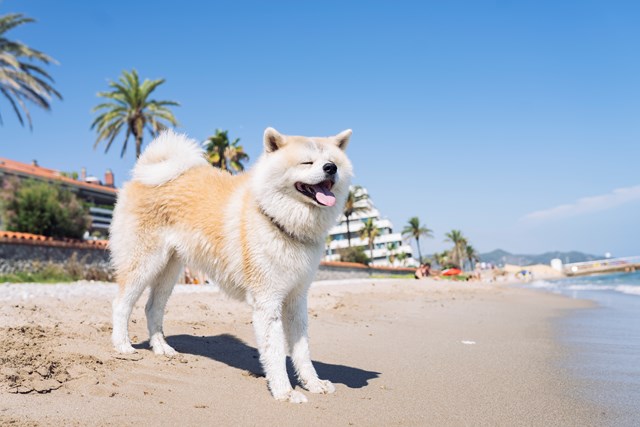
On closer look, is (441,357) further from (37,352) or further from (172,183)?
(37,352)

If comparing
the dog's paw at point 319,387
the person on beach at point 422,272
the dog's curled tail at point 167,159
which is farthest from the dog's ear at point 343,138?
the person on beach at point 422,272

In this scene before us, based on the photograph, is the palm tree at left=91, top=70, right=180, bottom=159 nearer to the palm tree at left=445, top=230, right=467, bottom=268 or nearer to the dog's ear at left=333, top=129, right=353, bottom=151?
the dog's ear at left=333, top=129, right=353, bottom=151

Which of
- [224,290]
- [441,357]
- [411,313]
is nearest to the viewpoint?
[224,290]

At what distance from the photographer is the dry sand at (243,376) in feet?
11.3

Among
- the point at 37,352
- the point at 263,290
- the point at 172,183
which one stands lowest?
the point at 37,352

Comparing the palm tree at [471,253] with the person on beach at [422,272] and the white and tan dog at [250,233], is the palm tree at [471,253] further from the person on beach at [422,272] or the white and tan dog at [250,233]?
the white and tan dog at [250,233]

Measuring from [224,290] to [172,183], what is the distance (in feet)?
4.43

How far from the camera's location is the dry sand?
136 inches

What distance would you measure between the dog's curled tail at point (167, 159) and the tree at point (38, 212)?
17198 millimetres

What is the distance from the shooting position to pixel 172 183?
5289 millimetres

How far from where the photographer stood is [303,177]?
398cm

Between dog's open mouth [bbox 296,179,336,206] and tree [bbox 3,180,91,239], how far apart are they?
19563mm

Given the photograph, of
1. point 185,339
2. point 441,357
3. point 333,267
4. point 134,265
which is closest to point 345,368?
point 441,357

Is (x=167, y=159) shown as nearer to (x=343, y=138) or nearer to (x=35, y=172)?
(x=343, y=138)
